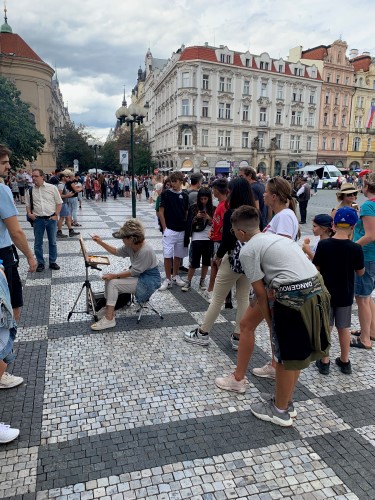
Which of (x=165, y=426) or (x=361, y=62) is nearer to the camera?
(x=165, y=426)

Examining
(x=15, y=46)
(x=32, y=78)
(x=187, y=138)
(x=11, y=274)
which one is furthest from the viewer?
(x=187, y=138)

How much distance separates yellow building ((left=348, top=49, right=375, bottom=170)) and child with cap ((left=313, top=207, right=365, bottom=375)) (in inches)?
2611

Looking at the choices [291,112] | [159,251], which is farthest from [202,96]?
[159,251]

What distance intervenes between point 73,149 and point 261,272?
52.5 metres

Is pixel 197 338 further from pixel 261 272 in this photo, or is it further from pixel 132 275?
pixel 261 272

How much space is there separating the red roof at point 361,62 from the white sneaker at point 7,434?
73.7 metres

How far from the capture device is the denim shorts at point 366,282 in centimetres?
427

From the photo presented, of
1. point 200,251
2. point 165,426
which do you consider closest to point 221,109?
point 200,251

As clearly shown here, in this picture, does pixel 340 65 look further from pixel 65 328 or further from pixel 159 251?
pixel 65 328

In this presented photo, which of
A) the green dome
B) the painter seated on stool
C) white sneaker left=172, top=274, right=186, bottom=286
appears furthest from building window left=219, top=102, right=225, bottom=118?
the painter seated on stool

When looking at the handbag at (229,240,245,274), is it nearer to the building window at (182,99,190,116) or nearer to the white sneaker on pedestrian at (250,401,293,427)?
the white sneaker on pedestrian at (250,401,293,427)

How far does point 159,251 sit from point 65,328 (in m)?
4.60

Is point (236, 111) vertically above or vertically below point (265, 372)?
above

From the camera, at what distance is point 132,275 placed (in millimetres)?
4891
